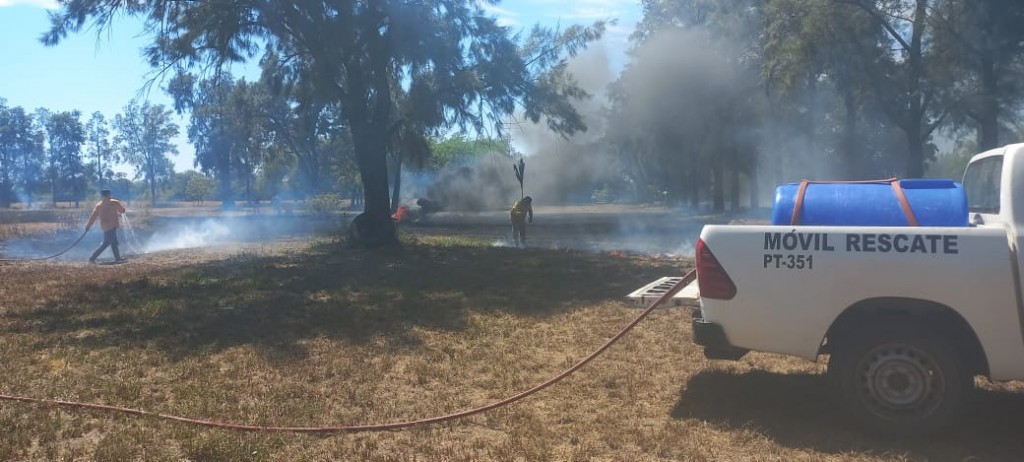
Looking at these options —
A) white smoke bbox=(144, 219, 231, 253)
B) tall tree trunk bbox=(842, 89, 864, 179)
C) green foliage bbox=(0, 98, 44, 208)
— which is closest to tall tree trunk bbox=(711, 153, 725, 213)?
tall tree trunk bbox=(842, 89, 864, 179)

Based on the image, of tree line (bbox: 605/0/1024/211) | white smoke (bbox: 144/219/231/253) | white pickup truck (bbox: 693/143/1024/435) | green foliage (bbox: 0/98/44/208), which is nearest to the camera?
white pickup truck (bbox: 693/143/1024/435)

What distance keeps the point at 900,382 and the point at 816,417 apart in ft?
1.95

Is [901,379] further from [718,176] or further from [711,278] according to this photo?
[718,176]

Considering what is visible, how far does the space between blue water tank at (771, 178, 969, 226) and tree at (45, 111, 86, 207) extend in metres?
59.0

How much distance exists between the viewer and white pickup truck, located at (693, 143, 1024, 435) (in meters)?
3.86

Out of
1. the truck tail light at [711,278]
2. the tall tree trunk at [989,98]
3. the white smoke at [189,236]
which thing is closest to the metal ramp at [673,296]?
the truck tail light at [711,278]

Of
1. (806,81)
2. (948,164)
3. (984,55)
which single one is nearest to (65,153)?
(806,81)

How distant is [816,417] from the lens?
4562mm

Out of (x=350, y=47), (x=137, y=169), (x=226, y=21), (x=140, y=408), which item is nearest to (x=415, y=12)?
(x=350, y=47)

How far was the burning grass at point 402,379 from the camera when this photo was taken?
160 inches

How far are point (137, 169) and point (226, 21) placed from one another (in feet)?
209

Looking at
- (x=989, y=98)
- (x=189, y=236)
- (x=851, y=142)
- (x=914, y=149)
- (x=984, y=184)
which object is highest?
(x=989, y=98)

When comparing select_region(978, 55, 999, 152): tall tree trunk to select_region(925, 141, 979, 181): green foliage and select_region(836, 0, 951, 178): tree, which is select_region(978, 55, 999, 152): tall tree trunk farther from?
select_region(925, 141, 979, 181): green foliage

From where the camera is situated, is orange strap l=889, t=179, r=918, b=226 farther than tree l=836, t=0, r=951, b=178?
No
